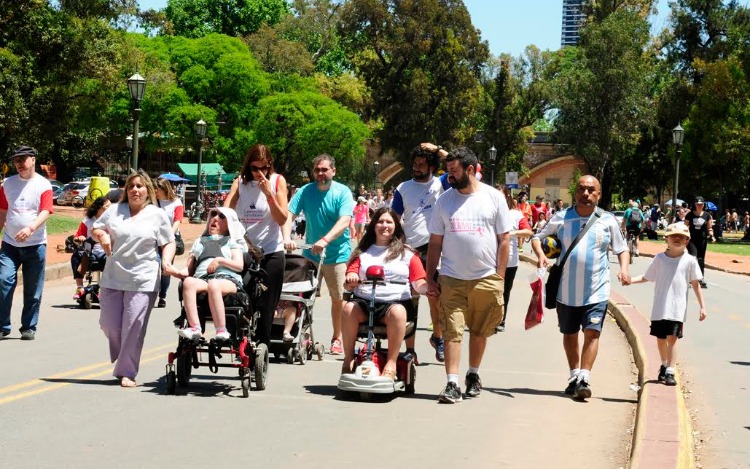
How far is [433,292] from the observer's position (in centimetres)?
966

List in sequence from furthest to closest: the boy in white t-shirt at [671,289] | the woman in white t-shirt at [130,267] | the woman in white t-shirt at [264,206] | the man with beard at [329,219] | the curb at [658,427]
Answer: the man with beard at [329,219], the boy in white t-shirt at [671,289], the woman in white t-shirt at [264,206], the woman in white t-shirt at [130,267], the curb at [658,427]

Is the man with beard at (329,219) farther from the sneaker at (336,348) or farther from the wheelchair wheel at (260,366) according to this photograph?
the wheelchair wheel at (260,366)

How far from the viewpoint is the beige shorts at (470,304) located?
946 centimetres

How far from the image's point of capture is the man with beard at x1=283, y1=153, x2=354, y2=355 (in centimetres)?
1150

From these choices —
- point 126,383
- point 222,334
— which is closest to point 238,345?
point 222,334

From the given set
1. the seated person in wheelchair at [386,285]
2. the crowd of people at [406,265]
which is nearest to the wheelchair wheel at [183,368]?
the crowd of people at [406,265]

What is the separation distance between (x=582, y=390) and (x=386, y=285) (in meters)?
1.78

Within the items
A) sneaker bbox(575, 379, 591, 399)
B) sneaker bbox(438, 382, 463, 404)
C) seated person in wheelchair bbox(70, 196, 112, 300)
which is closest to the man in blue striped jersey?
sneaker bbox(575, 379, 591, 399)

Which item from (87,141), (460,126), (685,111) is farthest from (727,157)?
(87,141)

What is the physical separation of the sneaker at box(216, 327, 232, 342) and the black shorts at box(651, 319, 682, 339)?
3.76 metres

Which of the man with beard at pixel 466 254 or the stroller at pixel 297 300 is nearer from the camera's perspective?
the man with beard at pixel 466 254

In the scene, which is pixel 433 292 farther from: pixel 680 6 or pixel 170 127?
pixel 680 6

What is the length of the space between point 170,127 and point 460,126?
19.8 meters

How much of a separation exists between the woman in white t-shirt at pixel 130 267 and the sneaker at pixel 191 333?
0.71m
